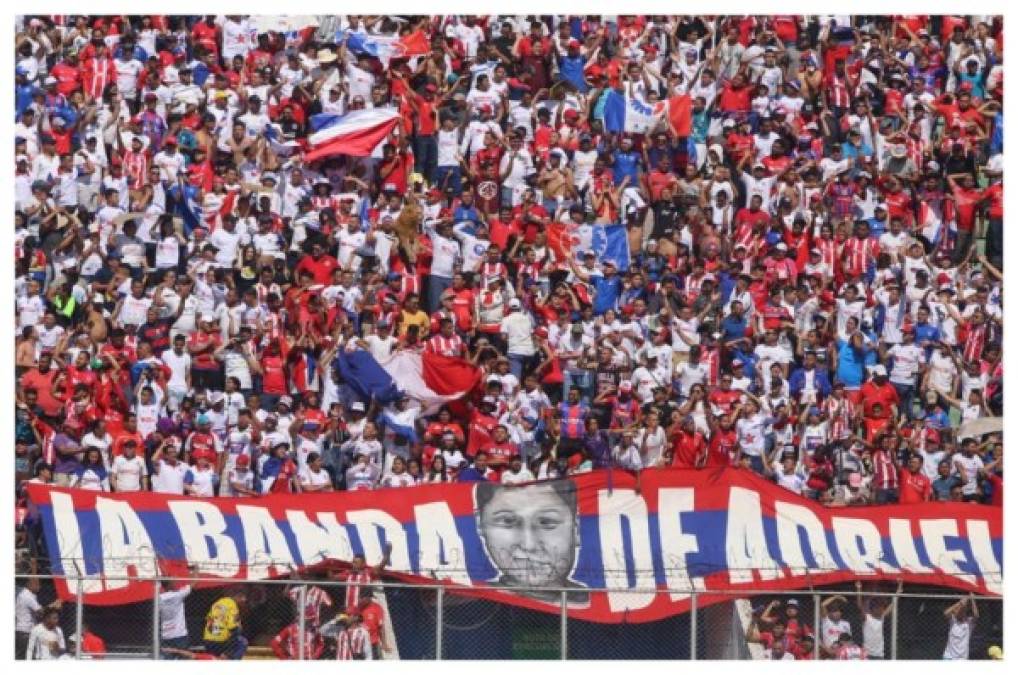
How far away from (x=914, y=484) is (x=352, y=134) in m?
6.84

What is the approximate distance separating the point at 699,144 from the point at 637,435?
3.97 meters

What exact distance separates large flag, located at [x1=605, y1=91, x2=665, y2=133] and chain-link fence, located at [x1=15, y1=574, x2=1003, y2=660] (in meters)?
6.22

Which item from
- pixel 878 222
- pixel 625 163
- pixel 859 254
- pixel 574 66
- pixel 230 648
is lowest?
pixel 230 648

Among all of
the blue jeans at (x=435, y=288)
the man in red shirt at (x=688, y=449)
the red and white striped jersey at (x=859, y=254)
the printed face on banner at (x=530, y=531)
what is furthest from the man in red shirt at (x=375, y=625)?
the red and white striped jersey at (x=859, y=254)

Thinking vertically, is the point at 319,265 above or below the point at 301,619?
above

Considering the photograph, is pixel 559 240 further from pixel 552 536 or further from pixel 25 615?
pixel 25 615

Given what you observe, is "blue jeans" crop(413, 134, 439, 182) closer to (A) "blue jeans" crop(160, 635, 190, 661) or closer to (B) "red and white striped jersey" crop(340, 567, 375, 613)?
(B) "red and white striped jersey" crop(340, 567, 375, 613)

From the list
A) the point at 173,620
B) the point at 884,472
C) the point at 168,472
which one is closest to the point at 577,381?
the point at 884,472

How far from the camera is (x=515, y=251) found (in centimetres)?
2358

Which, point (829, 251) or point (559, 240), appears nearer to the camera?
point (559, 240)

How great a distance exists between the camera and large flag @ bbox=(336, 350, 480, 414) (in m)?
22.5

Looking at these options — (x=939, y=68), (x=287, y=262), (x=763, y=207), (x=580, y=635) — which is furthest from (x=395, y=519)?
(x=939, y=68)

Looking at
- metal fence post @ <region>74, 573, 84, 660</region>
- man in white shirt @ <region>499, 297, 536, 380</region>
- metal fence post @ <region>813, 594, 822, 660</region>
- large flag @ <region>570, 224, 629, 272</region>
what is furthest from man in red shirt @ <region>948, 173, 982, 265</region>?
metal fence post @ <region>74, 573, 84, 660</region>

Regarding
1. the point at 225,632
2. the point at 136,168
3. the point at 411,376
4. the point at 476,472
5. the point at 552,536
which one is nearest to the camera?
the point at 225,632
